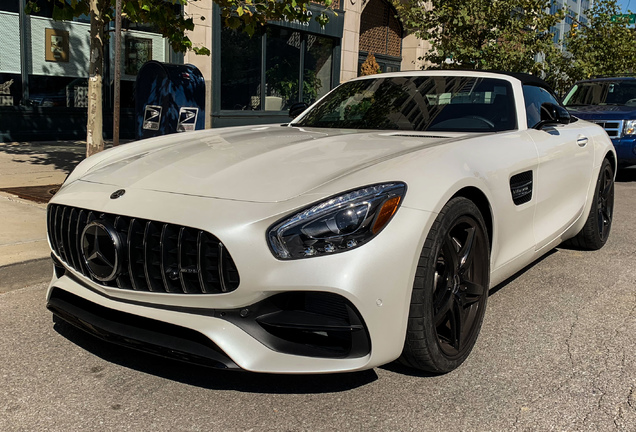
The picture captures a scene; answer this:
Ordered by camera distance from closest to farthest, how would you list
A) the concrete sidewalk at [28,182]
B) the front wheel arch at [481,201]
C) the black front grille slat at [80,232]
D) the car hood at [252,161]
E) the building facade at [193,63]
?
1. the car hood at [252,161]
2. the black front grille slat at [80,232]
3. the front wheel arch at [481,201]
4. the concrete sidewalk at [28,182]
5. the building facade at [193,63]

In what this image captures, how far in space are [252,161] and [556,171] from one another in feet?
7.00

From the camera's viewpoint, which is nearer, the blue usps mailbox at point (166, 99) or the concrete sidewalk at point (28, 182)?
the concrete sidewalk at point (28, 182)

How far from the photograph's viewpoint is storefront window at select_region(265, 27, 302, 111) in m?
15.2

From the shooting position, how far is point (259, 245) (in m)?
2.48

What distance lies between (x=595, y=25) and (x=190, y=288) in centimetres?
1842

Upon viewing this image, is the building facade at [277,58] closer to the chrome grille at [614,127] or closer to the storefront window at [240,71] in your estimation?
the storefront window at [240,71]

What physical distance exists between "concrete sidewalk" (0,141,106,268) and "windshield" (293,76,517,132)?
224 cm

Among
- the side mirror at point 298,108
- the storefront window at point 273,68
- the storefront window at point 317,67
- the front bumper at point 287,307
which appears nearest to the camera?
the front bumper at point 287,307

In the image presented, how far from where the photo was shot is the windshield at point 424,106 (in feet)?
13.4

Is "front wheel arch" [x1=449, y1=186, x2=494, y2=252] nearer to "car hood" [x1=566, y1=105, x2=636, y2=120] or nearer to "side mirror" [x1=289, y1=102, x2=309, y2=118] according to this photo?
"side mirror" [x1=289, y1=102, x2=309, y2=118]

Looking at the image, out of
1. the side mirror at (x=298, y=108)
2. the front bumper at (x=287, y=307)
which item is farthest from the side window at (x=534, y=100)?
the front bumper at (x=287, y=307)

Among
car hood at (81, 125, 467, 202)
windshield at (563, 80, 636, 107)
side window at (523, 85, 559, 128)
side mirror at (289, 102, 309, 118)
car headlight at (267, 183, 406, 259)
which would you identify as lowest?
car headlight at (267, 183, 406, 259)

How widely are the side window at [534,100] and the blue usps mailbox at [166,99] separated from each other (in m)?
4.55

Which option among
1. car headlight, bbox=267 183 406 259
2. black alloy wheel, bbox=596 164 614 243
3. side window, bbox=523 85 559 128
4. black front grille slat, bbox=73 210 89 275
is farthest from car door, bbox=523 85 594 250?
black front grille slat, bbox=73 210 89 275
